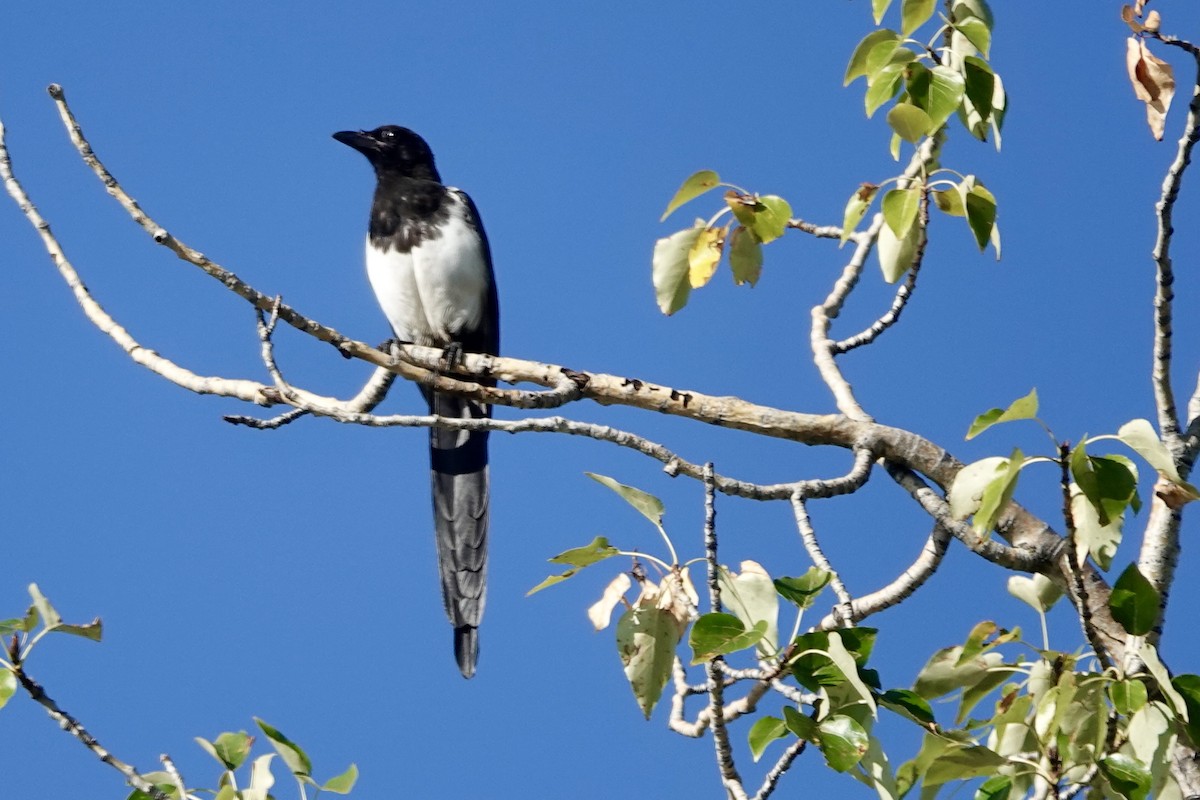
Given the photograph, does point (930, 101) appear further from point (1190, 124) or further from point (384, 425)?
point (384, 425)

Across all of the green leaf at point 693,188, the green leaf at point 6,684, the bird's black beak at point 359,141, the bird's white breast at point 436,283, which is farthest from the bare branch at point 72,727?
the bird's black beak at point 359,141

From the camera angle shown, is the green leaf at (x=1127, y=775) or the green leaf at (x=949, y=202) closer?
the green leaf at (x=1127, y=775)

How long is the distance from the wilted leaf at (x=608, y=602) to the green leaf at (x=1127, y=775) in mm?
807

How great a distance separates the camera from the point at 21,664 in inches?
93.1

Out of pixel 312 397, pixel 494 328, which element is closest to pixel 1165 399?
pixel 312 397

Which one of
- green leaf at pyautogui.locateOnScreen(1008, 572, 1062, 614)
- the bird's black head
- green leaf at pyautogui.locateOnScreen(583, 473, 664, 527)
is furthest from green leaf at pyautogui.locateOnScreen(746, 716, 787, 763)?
the bird's black head

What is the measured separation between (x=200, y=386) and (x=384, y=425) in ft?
2.19

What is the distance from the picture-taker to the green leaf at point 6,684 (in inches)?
89.4

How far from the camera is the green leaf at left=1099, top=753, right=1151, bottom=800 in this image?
1839 mm

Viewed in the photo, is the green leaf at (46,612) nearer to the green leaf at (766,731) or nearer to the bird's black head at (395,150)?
the green leaf at (766,731)

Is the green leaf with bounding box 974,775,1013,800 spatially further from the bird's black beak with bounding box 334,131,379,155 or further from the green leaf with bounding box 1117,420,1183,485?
the bird's black beak with bounding box 334,131,379,155

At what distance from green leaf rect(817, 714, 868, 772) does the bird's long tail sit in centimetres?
250

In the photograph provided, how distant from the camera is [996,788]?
1936 millimetres

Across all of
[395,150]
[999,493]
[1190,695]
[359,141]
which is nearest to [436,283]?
[395,150]
